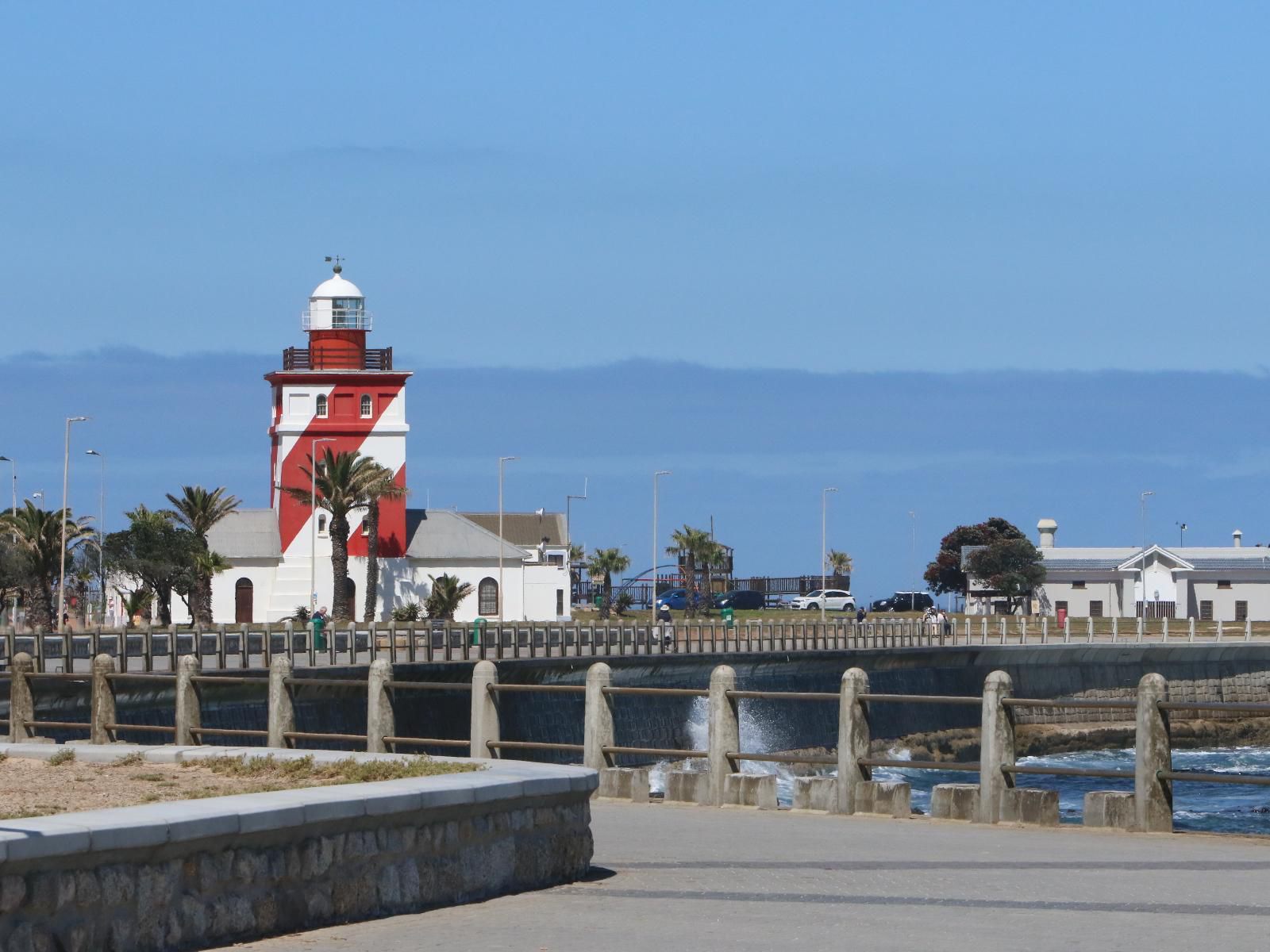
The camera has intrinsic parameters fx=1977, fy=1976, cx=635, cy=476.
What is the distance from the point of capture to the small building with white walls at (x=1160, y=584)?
112812mm

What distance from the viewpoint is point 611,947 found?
9.30m

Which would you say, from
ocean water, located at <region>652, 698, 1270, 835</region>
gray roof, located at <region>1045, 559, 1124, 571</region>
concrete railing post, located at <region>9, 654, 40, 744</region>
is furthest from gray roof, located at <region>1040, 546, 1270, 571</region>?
concrete railing post, located at <region>9, 654, 40, 744</region>

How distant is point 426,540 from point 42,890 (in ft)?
263

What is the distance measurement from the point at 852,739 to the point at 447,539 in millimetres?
73090

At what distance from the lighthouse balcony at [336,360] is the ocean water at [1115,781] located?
97.9ft

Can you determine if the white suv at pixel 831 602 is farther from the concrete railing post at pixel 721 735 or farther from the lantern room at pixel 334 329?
the concrete railing post at pixel 721 735

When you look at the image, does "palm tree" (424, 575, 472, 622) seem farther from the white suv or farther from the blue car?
the white suv

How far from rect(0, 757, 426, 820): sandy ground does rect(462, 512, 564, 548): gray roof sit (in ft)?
345

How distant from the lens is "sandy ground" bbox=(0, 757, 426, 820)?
11023mm

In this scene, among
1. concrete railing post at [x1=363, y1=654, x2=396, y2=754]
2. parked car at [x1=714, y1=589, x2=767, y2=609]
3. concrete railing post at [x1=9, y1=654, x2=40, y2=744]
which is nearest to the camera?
concrete railing post at [x1=363, y1=654, x2=396, y2=754]

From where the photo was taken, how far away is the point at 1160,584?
115 meters

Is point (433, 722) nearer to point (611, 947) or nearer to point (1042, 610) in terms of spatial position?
point (611, 947)

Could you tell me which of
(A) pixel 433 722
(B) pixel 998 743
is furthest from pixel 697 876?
(A) pixel 433 722

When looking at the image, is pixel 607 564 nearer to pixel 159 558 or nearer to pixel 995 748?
pixel 159 558
